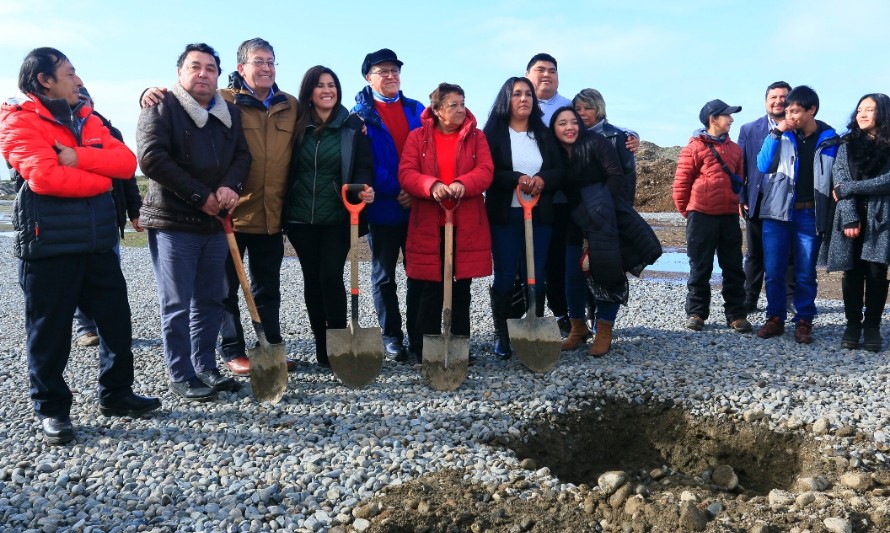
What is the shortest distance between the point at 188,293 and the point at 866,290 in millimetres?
5269

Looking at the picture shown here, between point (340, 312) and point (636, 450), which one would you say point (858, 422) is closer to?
point (636, 450)

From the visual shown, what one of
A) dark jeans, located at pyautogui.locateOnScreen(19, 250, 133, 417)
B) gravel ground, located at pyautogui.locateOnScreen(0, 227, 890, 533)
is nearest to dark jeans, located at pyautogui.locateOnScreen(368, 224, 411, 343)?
gravel ground, located at pyautogui.locateOnScreen(0, 227, 890, 533)

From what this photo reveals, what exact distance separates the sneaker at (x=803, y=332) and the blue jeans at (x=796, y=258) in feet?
0.15

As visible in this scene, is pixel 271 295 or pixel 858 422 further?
pixel 271 295

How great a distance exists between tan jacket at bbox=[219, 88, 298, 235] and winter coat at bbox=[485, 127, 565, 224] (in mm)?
1513

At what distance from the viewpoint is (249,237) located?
492cm

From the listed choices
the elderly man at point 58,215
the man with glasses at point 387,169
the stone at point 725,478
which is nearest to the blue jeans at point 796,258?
the stone at point 725,478

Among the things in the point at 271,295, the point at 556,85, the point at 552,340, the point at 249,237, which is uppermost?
the point at 556,85

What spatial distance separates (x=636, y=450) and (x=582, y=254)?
1.65 metres

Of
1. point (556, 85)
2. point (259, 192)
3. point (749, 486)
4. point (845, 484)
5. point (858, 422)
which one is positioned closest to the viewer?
point (845, 484)

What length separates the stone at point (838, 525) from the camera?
296cm

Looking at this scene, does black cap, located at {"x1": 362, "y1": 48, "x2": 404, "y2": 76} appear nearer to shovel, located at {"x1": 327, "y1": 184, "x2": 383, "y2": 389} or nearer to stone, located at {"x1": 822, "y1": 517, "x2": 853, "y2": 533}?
shovel, located at {"x1": 327, "y1": 184, "x2": 383, "y2": 389}

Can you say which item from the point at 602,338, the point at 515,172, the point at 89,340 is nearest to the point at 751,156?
the point at 602,338

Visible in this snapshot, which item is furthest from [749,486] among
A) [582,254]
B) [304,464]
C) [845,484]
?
[304,464]
